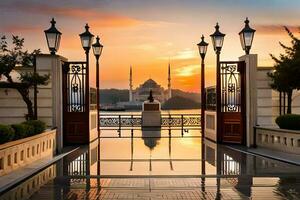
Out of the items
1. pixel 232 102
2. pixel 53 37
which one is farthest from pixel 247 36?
pixel 53 37

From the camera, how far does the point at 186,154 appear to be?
685 inches

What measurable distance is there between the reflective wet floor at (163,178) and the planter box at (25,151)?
0.73 meters

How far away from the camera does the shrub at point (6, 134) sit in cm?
1254

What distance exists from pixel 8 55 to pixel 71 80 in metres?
3.64

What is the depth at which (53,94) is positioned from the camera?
19828 mm

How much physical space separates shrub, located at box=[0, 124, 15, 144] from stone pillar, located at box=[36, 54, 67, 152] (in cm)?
629

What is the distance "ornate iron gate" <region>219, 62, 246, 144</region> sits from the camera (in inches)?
829

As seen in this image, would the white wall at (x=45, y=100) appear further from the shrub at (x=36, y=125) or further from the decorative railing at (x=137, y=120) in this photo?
the decorative railing at (x=137, y=120)

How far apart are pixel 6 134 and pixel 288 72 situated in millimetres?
11097

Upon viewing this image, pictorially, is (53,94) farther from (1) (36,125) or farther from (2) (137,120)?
(2) (137,120)

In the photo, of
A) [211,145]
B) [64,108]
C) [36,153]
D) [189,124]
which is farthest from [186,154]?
[189,124]

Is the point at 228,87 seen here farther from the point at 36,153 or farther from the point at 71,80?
the point at 36,153

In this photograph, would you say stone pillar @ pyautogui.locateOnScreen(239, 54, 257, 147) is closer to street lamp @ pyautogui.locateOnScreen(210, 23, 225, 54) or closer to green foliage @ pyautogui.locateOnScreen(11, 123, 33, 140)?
street lamp @ pyautogui.locateOnScreen(210, 23, 225, 54)

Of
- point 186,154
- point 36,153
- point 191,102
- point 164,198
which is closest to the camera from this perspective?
point 164,198
